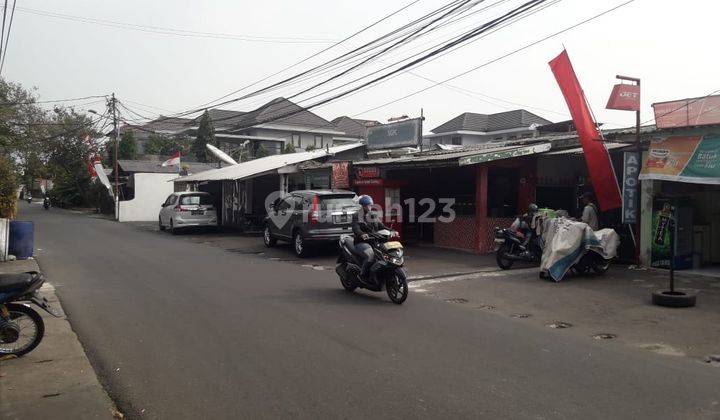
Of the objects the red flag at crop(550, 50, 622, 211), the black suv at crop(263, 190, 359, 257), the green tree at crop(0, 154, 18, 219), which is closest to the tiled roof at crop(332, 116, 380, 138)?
the green tree at crop(0, 154, 18, 219)

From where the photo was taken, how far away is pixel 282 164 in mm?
21344

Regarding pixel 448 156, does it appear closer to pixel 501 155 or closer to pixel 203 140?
pixel 501 155

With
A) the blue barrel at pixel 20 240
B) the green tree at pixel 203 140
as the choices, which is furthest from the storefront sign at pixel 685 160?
the green tree at pixel 203 140

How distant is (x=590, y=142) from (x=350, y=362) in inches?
347

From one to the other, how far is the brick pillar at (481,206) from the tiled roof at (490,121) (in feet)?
93.5

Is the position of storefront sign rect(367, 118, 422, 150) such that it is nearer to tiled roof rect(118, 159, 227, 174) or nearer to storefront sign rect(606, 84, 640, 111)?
storefront sign rect(606, 84, 640, 111)

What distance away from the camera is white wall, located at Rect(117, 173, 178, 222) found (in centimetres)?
3375

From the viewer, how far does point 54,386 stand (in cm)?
499

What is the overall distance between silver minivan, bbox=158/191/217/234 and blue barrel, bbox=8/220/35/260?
26.2 ft

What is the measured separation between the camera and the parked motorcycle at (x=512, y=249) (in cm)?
1205

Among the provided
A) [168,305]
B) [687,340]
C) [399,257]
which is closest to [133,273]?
[168,305]

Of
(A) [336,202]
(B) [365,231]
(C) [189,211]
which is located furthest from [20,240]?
(B) [365,231]

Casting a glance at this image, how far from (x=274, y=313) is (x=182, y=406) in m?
3.36

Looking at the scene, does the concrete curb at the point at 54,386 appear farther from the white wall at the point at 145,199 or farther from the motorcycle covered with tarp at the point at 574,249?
the white wall at the point at 145,199
